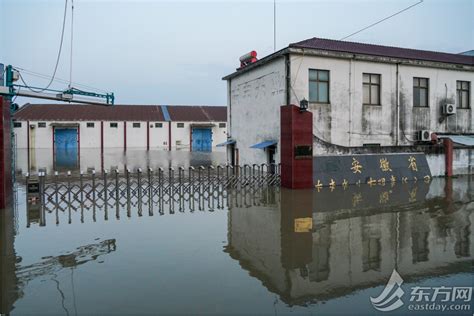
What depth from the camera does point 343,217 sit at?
958cm

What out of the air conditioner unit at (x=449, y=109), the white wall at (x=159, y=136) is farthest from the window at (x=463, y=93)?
the white wall at (x=159, y=136)

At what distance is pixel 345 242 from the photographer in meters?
7.48

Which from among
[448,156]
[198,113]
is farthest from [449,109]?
[198,113]

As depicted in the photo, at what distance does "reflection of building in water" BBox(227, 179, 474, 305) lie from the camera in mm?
5719

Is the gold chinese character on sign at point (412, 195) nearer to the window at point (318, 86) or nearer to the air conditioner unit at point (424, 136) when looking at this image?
the air conditioner unit at point (424, 136)

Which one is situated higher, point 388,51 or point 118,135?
point 388,51

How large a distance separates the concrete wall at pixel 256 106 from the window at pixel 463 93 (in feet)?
33.4

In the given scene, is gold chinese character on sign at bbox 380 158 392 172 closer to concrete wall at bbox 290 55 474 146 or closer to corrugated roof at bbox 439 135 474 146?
concrete wall at bbox 290 55 474 146

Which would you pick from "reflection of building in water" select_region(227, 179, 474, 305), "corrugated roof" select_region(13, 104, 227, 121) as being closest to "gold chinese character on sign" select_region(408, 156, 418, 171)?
"reflection of building in water" select_region(227, 179, 474, 305)

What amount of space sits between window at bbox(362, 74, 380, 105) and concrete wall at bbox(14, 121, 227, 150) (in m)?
27.1

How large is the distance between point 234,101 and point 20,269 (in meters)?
15.8

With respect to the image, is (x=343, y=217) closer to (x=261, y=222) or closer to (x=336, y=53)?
(x=261, y=222)

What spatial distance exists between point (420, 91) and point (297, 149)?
852 cm

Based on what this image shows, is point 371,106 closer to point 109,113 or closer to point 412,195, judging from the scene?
point 412,195
